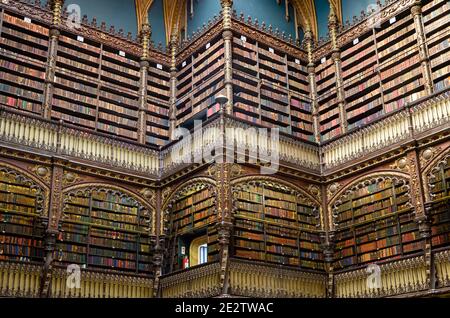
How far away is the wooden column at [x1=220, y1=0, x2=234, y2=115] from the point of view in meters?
10.5

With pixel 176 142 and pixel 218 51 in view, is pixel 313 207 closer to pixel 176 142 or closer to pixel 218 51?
pixel 176 142

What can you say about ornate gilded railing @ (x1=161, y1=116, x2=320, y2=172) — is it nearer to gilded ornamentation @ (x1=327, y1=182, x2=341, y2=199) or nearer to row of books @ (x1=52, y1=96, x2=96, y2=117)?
gilded ornamentation @ (x1=327, y1=182, x2=341, y2=199)

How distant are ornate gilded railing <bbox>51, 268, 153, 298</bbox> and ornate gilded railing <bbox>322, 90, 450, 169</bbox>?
3856 mm

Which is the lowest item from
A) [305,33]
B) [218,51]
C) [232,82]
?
[232,82]

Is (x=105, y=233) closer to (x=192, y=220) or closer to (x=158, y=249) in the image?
(x=158, y=249)

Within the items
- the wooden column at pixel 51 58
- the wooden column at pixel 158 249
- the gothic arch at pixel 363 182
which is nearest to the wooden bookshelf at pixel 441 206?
the gothic arch at pixel 363 182

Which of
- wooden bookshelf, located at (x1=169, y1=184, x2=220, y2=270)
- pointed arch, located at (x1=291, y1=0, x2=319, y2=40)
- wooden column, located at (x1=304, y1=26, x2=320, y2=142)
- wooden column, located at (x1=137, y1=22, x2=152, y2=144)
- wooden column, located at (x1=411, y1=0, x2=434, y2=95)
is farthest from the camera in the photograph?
pointed arch, located at (x1=291, y1=0, x2=319, y2=40)

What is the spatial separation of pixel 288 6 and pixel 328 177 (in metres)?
4.23

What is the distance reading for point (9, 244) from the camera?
901 centimetres

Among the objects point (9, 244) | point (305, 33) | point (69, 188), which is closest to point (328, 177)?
point (305, 33)

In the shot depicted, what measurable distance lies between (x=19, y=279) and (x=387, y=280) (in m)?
5.47

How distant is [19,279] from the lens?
870cm

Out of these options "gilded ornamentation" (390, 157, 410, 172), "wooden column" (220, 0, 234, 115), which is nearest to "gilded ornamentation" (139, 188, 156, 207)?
"wooden column" (220, 0, 234, 115)

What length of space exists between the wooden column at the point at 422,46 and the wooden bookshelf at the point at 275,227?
2.84 m
